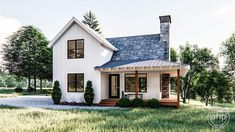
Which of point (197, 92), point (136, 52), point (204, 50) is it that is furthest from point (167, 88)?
point (197, 92)

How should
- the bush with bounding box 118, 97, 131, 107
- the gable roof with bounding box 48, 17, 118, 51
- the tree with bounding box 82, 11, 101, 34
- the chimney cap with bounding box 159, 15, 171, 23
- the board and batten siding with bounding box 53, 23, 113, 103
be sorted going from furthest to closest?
the tree with bounding box 82, 11, 101, 34 < the chimney cap with bounding box 159, 15, 171, 23 < the board and batten siding with bounding box 53, 23, 113, 103 < the gable roof with bounding box 48, 17, 118, 51 < the bush with bounding box 118, 97, 131, 107

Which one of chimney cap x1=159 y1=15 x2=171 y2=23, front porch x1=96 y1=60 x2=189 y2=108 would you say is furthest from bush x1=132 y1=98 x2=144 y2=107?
chimney cap x1=159 y1=15 x2=171 y2=23

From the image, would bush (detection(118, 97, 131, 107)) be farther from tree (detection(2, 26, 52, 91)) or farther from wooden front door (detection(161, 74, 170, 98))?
tree (detection(2, 26, 52, 91))

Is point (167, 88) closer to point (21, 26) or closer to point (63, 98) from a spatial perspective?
point (63, 98)

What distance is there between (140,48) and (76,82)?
6463mm

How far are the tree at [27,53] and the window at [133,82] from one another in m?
27.2

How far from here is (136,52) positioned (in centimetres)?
2414

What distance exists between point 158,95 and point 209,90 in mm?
34843

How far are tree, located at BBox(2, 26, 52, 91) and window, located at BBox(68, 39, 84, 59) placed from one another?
82.8 ft

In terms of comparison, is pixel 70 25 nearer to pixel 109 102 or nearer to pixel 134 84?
pixel 109 102

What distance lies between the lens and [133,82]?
23359 millimetres

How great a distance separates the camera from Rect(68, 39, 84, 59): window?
2306cm

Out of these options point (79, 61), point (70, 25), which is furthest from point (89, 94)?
point (70, 25)

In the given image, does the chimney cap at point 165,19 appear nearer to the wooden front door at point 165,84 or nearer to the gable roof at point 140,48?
the gable roof at point 140,48
